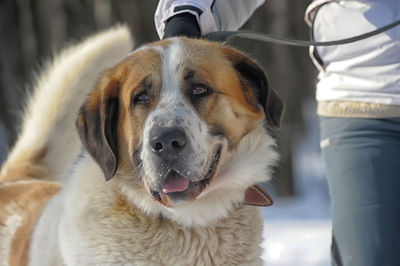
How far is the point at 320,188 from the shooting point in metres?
13.3

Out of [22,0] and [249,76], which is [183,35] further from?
[22,0]

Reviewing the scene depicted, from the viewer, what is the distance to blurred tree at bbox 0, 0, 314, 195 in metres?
10.5

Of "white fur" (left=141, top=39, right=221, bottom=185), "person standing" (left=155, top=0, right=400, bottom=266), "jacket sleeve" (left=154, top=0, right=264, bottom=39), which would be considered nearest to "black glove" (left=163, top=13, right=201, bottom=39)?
"jacket sleeve" (left=154, top=0, right=264, bottom=39)

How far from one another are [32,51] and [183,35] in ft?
30.9

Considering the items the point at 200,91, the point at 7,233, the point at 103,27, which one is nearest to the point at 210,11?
the point at 200,91

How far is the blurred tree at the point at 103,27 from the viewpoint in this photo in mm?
10492

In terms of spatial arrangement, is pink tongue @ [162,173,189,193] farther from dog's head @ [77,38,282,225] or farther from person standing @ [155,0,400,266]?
person standing @ [155,0,400,266]

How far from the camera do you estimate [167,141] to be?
2285 mm

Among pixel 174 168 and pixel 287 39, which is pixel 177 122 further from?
pixel 287 39

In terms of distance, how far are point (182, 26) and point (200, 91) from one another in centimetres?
45

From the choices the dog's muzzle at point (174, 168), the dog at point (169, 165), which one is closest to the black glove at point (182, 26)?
the dog at point (169, 165)

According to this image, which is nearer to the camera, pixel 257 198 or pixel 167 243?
pixel 167 243

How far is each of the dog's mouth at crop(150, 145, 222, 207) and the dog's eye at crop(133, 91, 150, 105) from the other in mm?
331

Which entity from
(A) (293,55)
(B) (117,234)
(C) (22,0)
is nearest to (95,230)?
(B) (117,234)
